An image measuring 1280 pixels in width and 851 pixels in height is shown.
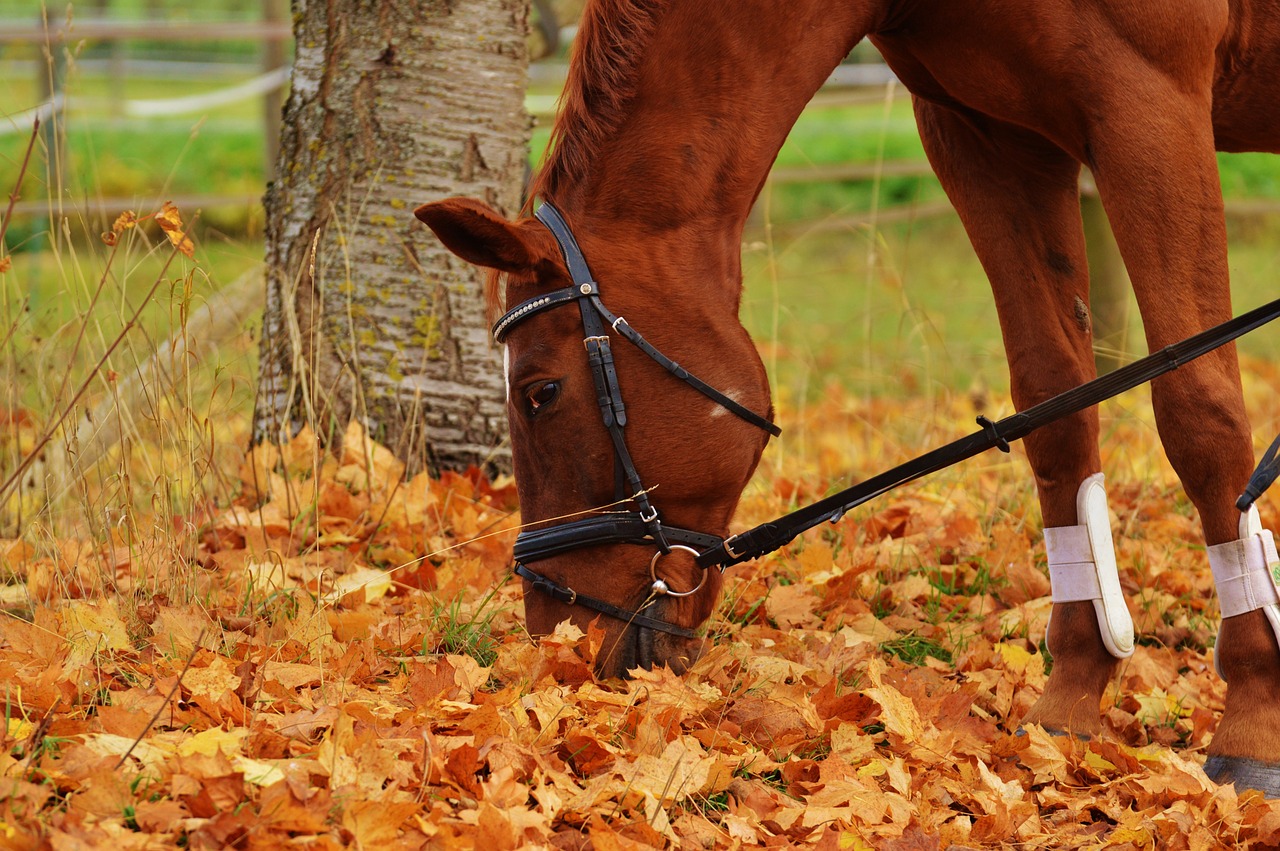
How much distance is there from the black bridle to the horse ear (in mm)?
111

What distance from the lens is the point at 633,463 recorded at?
2.36m

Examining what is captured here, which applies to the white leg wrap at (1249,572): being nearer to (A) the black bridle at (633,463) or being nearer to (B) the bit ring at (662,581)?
(A) the black bridle at (633,463)

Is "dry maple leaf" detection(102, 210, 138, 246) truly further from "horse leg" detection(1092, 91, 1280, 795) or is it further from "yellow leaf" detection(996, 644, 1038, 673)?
"yellow leaf" detection(996, 644, 1038, 673)

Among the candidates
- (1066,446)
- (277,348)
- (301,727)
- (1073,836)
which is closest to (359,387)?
(277,348)

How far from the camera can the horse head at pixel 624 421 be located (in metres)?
2.35

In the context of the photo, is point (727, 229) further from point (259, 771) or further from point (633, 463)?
point (259, 771)

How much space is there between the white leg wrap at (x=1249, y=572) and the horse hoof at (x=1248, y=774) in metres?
0.21

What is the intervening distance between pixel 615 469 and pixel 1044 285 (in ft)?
3.87

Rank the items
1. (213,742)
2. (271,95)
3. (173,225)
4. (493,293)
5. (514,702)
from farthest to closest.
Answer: (271,95), (493,293), (173,225), (514,702), (213,742)

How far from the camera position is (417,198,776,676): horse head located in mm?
2350

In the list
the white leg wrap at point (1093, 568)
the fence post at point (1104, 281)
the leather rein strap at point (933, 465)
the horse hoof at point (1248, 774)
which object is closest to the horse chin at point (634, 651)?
the leather rein strap at point (933, 465)

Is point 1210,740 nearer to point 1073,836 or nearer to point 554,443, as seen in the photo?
point 1073,836

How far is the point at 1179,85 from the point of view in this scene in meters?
2.32

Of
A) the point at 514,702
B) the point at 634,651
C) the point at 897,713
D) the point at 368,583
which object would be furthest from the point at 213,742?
the point at 897,713
